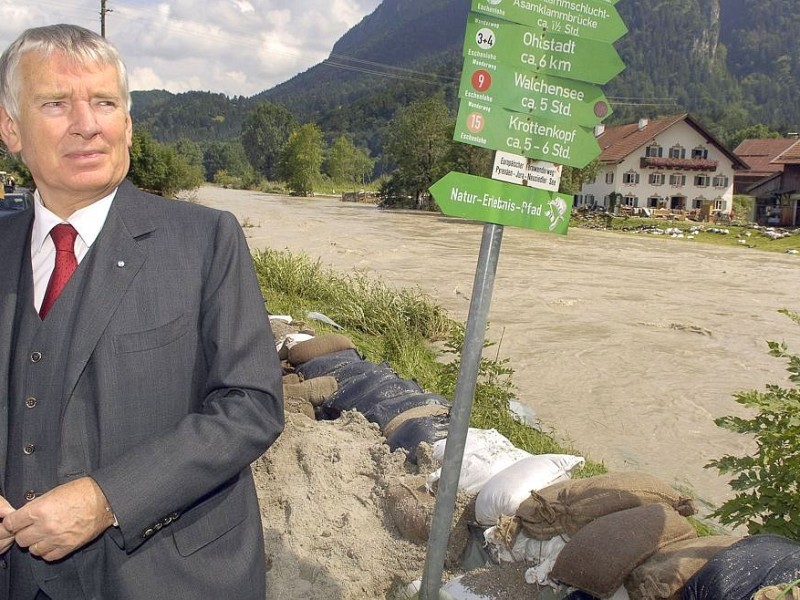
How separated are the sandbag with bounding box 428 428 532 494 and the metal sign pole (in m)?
0.70

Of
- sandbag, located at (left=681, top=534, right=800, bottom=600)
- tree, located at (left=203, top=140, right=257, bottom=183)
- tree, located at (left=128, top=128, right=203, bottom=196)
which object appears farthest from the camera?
tree, located at (left=203, top=140, right=257, bottom=183)

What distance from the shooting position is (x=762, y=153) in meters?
60.1

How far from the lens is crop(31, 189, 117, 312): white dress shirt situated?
4.85ft

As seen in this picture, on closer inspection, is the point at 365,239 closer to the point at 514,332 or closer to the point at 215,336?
the point at 514,332

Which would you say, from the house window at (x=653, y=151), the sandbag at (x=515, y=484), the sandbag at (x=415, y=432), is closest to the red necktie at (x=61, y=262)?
the sandbag at (x=515, y=484)

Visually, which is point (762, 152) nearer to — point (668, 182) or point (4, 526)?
point (668, 182)

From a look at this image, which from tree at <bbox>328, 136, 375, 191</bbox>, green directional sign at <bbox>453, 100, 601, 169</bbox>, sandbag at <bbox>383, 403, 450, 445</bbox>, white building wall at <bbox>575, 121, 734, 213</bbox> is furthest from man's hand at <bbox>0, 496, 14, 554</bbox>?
tree at <bbox>328, 136, 375, 191</bbox>

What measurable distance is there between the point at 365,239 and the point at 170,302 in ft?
82.1

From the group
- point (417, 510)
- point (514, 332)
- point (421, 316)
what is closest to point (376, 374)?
point (417, 510)

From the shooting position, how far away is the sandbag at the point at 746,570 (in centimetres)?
189

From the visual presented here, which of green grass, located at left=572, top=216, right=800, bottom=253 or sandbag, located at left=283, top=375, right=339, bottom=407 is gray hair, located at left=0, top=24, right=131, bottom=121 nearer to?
sandbag, located at left=283, top=375, right=339, bottom=407

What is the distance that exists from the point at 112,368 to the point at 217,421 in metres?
0.21

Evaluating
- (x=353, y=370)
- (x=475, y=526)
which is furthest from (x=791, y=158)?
(x=475, y=526)

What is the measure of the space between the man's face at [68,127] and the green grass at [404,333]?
3.59 metres
